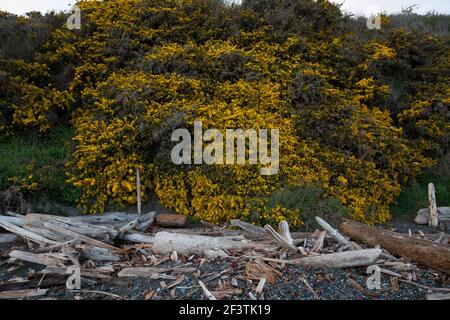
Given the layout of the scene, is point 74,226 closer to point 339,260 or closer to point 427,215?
point 339,260

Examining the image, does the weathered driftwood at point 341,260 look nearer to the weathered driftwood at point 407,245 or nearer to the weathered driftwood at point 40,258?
the weathered driftwood at point 407,245

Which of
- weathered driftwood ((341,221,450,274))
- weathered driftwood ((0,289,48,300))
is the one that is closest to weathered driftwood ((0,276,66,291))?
weathered driftwood ((0,289,48,300))

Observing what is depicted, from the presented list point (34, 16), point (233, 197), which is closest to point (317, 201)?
point (233, 197)

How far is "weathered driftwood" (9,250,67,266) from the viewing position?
17.2 ft

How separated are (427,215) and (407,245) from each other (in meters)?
3.88

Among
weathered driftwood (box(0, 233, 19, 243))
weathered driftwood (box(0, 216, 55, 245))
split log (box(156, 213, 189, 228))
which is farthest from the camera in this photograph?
split log (box(156, 213, 189, 228))

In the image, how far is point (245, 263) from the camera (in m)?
4.95

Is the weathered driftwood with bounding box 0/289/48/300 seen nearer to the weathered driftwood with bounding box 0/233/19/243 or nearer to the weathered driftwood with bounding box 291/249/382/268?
the weathered driftwood with bounding box 0/233/19/243

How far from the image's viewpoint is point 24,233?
6.14 m

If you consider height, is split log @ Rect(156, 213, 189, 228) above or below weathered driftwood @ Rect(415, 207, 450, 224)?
above

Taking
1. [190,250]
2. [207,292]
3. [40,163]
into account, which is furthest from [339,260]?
[40,163]

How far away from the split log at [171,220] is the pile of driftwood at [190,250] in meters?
0.57

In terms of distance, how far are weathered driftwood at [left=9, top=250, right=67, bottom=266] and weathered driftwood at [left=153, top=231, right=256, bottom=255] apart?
1186 mm
